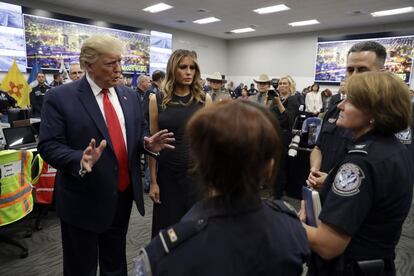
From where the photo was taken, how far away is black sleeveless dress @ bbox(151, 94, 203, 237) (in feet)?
5.79

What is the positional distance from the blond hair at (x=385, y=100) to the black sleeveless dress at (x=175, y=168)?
40.4 inches

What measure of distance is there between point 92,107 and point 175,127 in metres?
0.54

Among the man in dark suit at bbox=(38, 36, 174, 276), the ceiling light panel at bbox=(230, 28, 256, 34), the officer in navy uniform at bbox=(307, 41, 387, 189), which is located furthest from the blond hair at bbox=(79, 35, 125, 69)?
the ceiling light panel at bbox=(230, 28, 256, 34)

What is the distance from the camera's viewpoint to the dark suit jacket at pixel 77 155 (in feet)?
4.26

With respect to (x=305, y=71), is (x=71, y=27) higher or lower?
higher

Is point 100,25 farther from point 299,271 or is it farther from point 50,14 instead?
point 299,271

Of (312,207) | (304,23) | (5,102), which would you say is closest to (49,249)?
(312,207)

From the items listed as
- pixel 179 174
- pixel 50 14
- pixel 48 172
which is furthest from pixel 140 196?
pixel 50 14

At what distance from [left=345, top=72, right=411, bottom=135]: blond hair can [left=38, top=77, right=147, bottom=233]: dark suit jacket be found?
1.08 m

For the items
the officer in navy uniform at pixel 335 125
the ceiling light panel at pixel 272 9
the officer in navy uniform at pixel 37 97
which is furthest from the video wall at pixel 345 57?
the officer in navy uniform at pixel 37 97

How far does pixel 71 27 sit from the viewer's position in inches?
355

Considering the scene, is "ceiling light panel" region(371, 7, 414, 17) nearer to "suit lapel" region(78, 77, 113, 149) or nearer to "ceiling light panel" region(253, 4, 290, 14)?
Result: "ceiling light panel" region(253, 4, 290, 14)

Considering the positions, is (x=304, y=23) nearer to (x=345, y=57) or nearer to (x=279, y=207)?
(x=345, y=57)

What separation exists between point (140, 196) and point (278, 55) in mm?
12477
